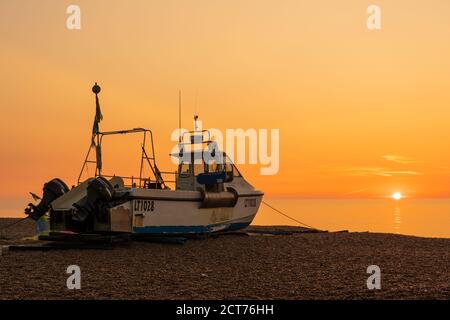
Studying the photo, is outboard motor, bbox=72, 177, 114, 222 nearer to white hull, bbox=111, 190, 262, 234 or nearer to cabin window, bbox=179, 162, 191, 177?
white hull, bbox=111, 190, 262, 234

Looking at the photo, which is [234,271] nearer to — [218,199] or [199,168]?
[218,199]

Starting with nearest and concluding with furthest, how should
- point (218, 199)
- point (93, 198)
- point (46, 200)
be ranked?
point (93, 198) → point (46, 200) → point (218, 199)

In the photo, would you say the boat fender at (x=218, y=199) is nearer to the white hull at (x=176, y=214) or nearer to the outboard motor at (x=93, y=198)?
the white hull at (x=176, y=214)

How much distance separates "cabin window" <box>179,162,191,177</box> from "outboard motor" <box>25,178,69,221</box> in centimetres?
452

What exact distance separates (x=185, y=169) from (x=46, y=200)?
5225 millimetres

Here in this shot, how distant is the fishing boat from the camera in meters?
16.0

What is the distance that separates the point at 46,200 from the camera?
1780 centimetres

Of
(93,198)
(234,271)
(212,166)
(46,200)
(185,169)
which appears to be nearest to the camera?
(234,271)

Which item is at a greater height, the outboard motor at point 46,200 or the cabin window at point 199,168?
the cabin window at point 199,168

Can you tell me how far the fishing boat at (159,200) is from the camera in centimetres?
1600

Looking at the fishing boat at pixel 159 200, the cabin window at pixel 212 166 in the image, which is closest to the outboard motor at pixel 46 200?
the fishing boat at pixel 159 200

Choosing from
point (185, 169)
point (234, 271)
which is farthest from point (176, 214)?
point (234, 271)
